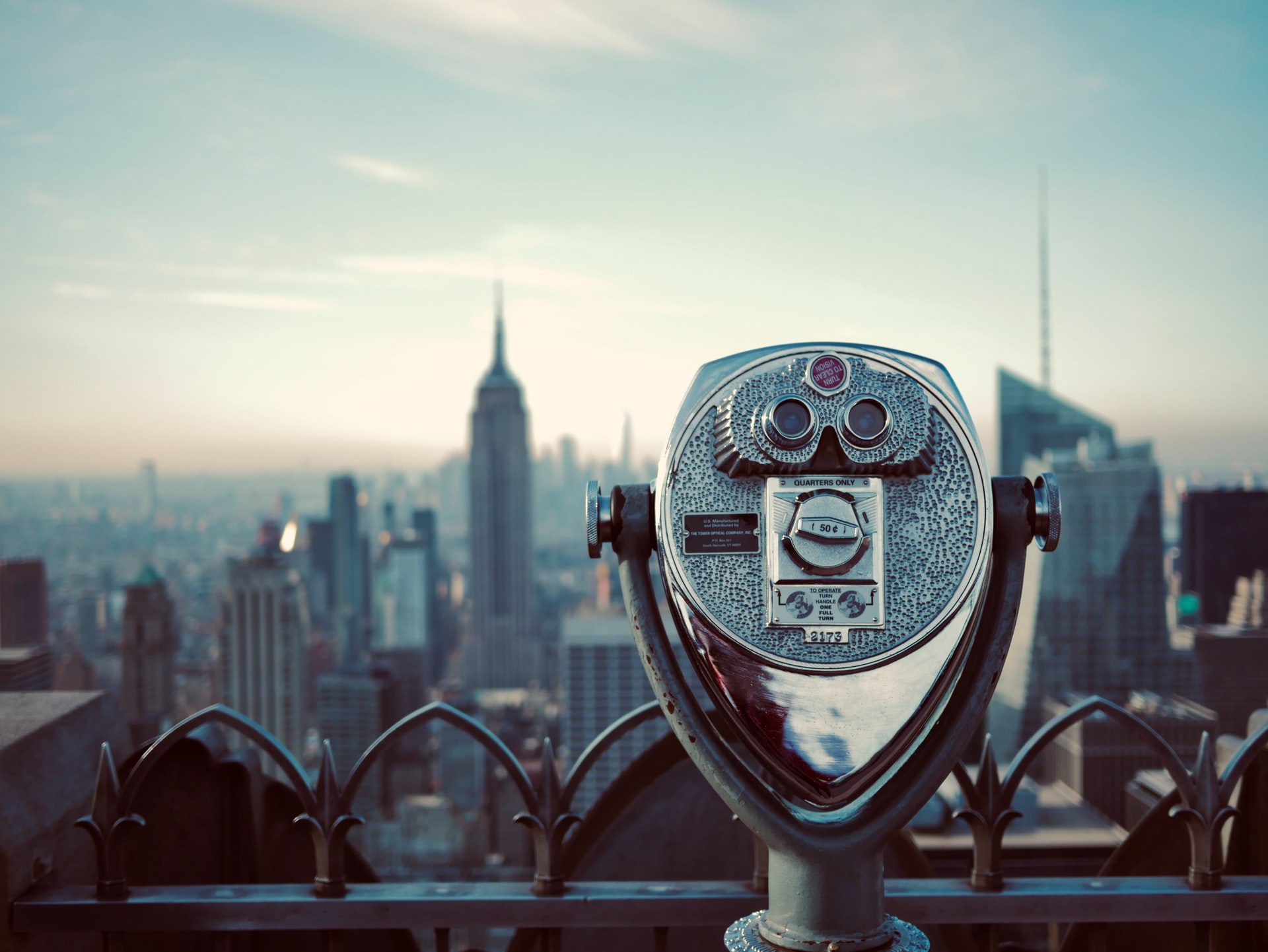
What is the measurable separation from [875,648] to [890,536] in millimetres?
165

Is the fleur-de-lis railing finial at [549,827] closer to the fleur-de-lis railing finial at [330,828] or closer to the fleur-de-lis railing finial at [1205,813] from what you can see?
the fleur-de-lis railing finial at [330,828]

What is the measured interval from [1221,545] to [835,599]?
107 feet

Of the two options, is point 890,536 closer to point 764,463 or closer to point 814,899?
point 764,463

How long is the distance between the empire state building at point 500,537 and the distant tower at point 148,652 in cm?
4399

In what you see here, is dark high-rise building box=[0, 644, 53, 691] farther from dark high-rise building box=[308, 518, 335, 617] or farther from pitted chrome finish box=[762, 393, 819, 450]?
dark high-rise building box=[308, 518, 335, 617]

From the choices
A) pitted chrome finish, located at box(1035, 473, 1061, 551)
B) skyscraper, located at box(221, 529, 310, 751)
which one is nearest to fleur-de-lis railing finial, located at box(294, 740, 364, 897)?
pitted chrome finish, located at box(1035, 473, 1061, 551)

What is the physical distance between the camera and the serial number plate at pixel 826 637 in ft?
5.31

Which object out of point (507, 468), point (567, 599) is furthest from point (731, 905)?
point (507, 468)

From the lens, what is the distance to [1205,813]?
205 cm

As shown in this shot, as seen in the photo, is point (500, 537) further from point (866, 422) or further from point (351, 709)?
point (866, 422)

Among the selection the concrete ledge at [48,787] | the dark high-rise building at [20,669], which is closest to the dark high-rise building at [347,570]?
the dark high-rise building at [20,669]

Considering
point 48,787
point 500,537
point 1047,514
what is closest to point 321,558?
point 500,537

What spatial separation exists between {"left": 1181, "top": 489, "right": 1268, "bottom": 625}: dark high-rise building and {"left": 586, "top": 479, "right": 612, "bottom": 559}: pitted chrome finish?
1126 inches

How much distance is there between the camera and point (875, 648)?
162 centimetres
